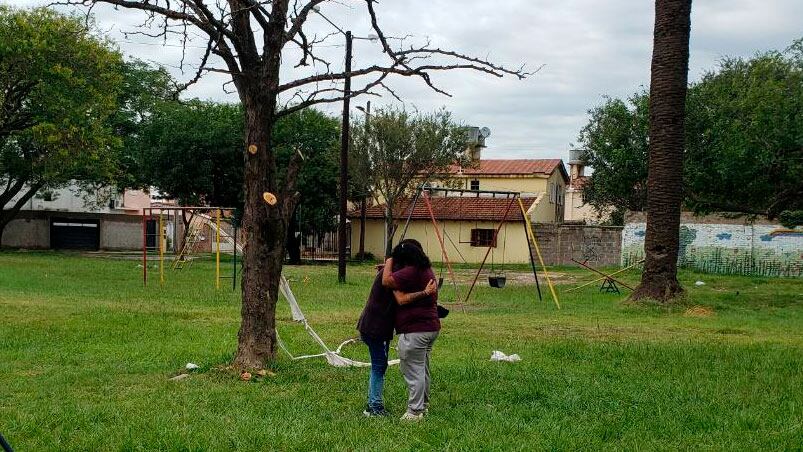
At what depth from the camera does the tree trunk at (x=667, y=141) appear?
722 inches

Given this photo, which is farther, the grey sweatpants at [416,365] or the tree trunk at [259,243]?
the tree trunk at [259,243]

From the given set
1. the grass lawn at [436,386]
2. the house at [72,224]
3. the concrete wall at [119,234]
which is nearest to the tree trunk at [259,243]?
the grass lawn at [436,386]

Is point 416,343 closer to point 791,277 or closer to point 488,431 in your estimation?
point 488,431

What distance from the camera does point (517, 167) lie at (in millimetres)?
53719

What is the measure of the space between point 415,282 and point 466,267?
33661 millimetres

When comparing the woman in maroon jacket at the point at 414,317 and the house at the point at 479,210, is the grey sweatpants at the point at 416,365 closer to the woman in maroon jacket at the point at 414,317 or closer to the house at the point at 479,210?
the woman in maroon jacket at the point at 414,317

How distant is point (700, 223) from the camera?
3681cm

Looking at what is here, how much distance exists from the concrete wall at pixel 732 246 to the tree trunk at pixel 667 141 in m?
18.3

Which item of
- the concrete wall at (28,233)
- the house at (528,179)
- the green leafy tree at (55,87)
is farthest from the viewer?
the concrete wall at (28,233)

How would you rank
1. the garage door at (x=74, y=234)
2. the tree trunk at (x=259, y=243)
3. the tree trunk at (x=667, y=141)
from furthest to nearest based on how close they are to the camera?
the garage door at (x=74, y=234), the tree trunk at (x=667, y=141), the tree trunk at (x=259, y=243)

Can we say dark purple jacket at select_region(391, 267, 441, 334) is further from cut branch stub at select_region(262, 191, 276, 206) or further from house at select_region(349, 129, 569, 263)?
house at select_region(349, 129, 569, 263)

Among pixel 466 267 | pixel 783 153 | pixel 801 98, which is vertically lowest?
pixel 466 267

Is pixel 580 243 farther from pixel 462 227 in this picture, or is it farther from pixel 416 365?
pixel 416 365

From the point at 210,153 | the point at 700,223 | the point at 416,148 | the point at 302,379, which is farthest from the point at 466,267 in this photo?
the point at 302,379
